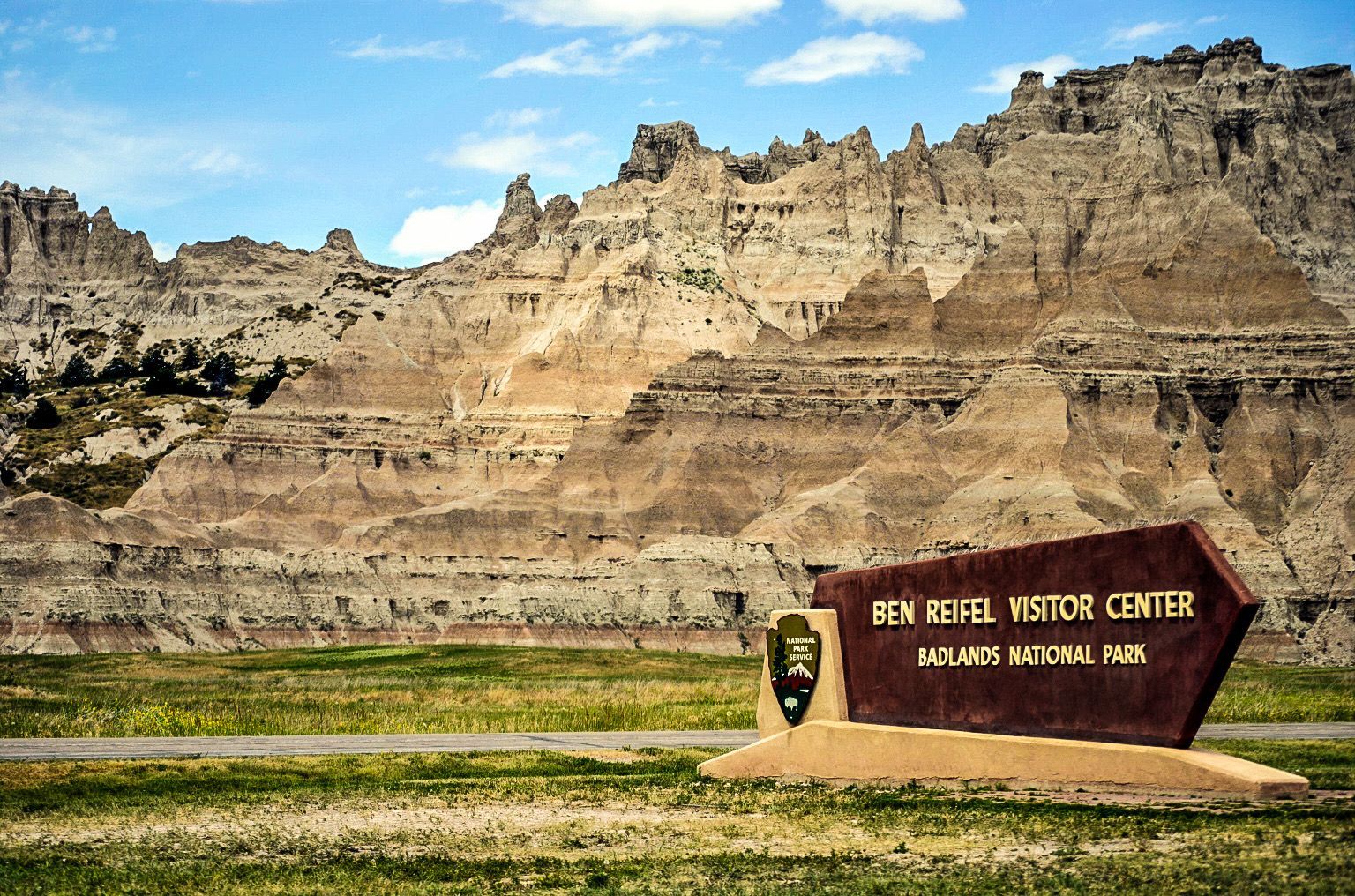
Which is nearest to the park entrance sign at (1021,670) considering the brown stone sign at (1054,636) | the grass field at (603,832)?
the brown stone sign at (1054,636)

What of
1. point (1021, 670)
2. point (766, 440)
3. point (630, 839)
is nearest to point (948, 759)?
point (1021, 670)

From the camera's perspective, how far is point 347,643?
415 feet

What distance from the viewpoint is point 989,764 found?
29938 millimetres

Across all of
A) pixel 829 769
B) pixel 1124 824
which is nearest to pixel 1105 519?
pixel 829 769

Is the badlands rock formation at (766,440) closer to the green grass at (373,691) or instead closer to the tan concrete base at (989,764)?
the green grass at (373,691)

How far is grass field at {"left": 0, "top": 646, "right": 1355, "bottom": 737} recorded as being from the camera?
5156cm

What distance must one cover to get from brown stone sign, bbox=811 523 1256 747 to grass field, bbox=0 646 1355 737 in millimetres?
19603

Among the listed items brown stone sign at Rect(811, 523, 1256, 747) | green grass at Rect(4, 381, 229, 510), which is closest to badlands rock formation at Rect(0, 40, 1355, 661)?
green grass at Rect(4, 381, 229, 510)

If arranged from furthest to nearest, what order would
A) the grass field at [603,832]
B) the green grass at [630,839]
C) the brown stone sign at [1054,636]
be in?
the brown stone sign at [1054,636], the grass field at [603,832], the green grass at [630,839]

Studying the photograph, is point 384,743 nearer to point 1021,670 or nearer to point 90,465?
point 1021,670

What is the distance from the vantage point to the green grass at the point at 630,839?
22125 mm

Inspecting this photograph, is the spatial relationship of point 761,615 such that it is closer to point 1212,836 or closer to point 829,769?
point 829,769

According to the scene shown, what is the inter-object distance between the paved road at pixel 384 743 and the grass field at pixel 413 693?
11.4 ft

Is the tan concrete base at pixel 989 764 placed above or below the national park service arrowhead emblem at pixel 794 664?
below
